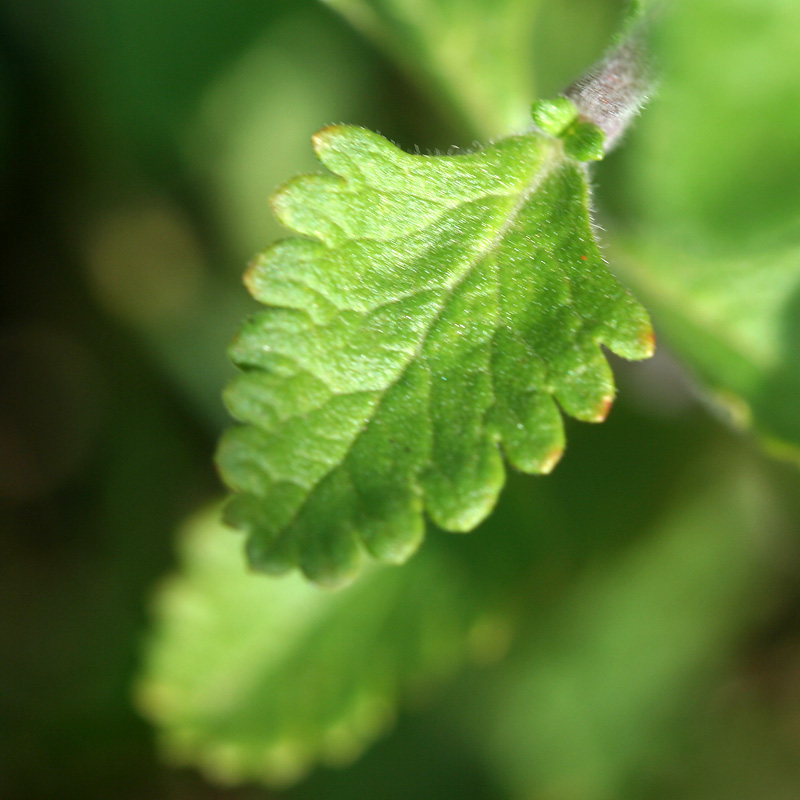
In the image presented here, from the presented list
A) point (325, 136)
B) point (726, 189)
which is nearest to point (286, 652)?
point (325, 136)

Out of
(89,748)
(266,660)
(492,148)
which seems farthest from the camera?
(89,748)

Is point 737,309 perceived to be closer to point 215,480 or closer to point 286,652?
point 286,652

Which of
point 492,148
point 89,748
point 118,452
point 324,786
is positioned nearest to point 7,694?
point 89,748

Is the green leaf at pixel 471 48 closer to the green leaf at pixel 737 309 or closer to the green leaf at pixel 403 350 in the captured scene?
the green leaf at pixel 737 309

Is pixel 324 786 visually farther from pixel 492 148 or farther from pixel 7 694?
pixel 492 148

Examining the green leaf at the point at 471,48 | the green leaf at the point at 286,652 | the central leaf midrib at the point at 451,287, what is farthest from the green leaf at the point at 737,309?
the green leaf at the point at 286,652

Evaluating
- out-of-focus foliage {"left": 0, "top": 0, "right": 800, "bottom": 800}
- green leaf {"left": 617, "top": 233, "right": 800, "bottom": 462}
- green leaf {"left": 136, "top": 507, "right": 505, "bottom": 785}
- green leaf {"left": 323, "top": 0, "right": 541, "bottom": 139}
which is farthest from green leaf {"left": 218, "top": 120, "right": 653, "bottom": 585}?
out-of-focus foliage {"left": 0, "top": 0, "right": 800, "bottom": 800}
